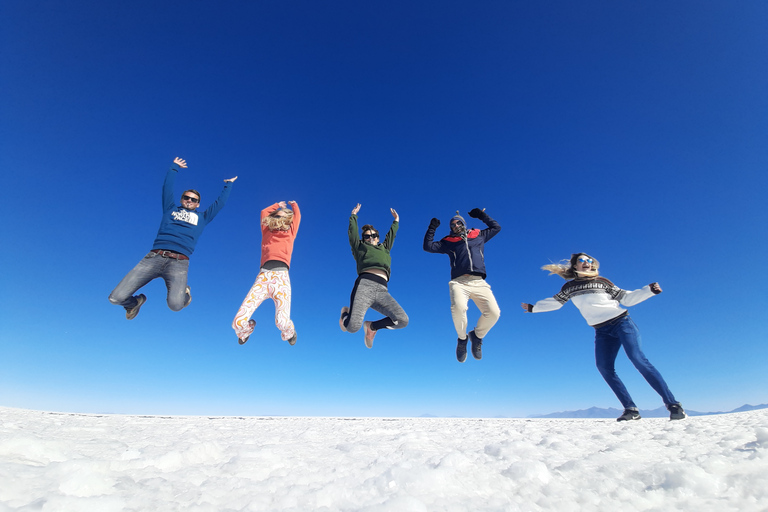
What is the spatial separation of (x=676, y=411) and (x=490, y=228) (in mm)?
4183

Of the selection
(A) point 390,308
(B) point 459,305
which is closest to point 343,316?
(A) point 390,308

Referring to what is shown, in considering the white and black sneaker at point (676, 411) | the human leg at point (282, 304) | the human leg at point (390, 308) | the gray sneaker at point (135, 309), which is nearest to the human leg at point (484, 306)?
the human leg at point (390, 308)

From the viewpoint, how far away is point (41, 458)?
1618 millimetres

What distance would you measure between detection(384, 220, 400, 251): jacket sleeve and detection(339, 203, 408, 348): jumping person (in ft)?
0.10

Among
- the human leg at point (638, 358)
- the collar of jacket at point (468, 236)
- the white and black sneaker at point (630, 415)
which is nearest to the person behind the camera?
the human leg at point (638, 358)

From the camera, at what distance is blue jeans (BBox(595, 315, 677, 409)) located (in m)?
3.96

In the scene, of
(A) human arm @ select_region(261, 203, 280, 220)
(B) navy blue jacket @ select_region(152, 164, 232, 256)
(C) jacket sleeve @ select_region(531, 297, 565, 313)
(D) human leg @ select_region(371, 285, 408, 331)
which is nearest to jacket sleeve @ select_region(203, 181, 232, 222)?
(B) navy blue jacket @ select_region(152, 164, 232, 256)

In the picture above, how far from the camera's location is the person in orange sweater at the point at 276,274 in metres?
5.32

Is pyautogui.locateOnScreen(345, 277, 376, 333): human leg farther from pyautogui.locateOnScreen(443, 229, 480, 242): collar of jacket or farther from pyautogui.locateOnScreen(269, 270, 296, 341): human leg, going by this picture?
pyautogui.locateOnScreen(443, 229, 480, 242): collar of jacket

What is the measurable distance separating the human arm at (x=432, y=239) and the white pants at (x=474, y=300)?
845 mm

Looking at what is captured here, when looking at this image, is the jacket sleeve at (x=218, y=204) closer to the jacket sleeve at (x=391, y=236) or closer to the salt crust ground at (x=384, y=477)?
the jacket sleeve at (x=391, y=236)

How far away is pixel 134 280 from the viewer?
209 inches

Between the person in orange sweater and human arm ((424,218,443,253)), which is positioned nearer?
the person in orange sweater

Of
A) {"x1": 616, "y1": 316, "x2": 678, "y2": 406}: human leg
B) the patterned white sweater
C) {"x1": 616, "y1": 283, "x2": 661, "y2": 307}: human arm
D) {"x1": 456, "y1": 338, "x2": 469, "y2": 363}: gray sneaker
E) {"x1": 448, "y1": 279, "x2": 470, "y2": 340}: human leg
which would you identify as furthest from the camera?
{"x1": 456, "y1": 338, "x2": 469, "y2": 363}: gray sneaker
